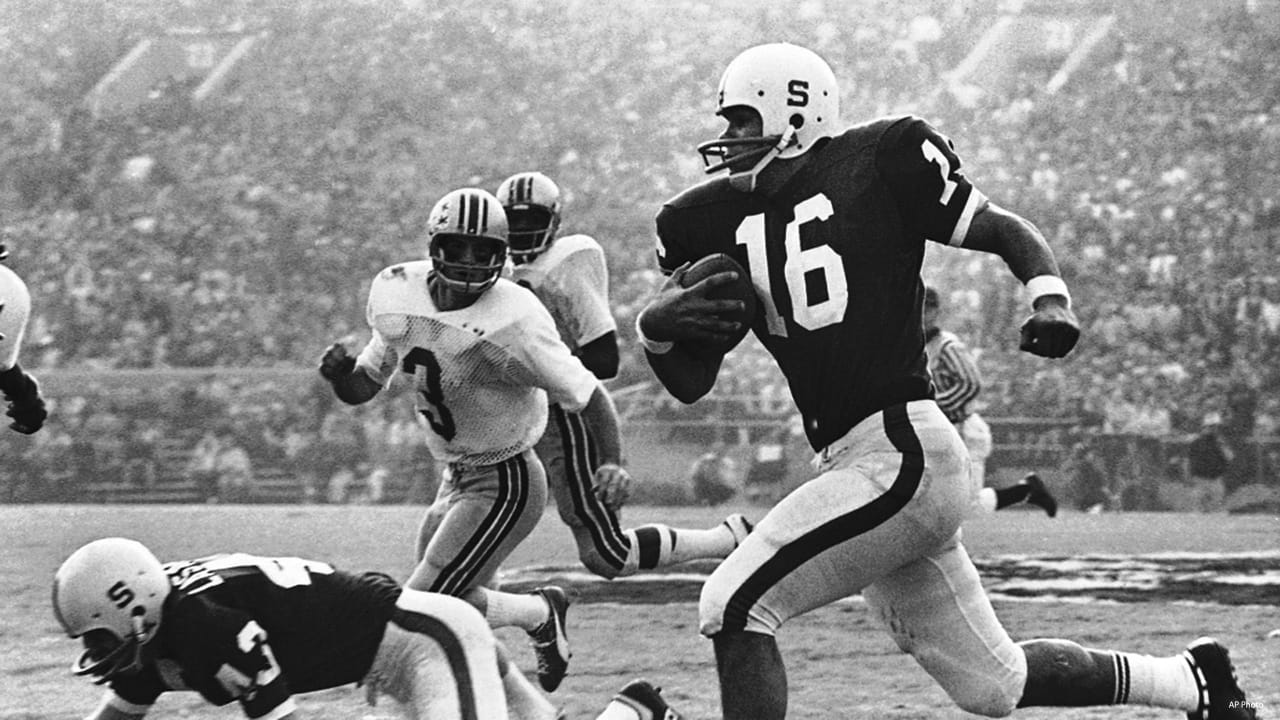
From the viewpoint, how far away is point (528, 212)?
634cm

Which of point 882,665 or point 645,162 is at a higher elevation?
point 645,162

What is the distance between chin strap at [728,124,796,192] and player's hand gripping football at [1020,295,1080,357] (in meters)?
0.69

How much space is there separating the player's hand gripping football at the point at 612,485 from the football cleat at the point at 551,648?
1.31ft

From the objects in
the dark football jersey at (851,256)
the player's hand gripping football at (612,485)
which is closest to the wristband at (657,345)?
the dark football jersey at (851,256)

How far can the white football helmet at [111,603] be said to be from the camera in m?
3.63

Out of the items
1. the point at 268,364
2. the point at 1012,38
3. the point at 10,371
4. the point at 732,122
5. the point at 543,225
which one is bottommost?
the point at 268,364

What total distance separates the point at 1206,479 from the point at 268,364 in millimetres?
9038

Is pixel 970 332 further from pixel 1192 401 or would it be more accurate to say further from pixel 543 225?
pixel 543 225

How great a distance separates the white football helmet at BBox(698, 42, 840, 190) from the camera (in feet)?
12.5

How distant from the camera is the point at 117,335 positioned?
729 inches

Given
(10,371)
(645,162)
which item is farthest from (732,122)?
(645,162)

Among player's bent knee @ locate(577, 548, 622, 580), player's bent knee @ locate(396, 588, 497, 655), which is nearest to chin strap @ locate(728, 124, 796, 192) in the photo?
player's bent knee @ locate(396, 588, 497, 655)

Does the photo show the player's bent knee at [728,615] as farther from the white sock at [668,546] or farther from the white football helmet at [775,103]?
the white sock at [668,546]

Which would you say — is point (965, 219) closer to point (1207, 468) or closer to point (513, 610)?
point (513, 610)
